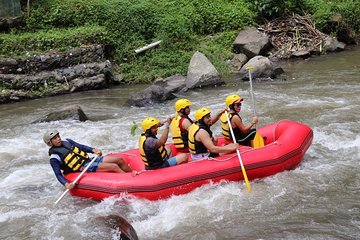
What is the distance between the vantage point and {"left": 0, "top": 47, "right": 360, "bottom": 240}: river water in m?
5.02

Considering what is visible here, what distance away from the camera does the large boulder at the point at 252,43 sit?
589 inches

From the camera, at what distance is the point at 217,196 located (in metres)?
5.72

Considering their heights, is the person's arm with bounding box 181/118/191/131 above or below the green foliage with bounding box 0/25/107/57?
below

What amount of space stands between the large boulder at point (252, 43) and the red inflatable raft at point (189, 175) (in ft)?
29.4

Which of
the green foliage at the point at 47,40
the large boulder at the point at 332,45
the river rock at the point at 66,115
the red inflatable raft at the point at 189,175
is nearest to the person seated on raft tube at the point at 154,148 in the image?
the red inflatable raft at the point at 189,175

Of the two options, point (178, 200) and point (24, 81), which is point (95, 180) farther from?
point (24, 81)

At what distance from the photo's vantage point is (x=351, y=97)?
32.5 ft

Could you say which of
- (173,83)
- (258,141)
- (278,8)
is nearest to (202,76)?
(173,83)

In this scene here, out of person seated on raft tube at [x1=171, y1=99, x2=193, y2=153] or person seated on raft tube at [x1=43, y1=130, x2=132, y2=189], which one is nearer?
person seated on raft tube at [x1=43, y1=130, x2=132, y2=189]

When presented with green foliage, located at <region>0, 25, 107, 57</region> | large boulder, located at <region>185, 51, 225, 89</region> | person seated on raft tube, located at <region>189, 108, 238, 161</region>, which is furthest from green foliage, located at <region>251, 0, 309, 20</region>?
person seated on raft tube, located at <region>189, 108, 238, 161</region>

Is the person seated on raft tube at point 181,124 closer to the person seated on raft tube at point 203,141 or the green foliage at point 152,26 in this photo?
the person seated on raft tube at point 203,141

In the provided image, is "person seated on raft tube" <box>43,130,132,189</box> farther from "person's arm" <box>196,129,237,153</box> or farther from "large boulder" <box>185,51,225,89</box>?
"large boulder" <box>185,51,225,89</box>

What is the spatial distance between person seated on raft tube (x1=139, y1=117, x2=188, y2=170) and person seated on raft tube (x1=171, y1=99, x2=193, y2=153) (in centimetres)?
32

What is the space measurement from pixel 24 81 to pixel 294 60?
8.68 metres
